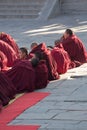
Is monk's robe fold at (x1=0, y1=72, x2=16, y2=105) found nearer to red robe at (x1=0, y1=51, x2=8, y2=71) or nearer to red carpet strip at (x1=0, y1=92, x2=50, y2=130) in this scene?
red carpet strip at (x1=0, y1=92, x2=50, y2=130)

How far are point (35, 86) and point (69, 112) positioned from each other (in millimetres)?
2278

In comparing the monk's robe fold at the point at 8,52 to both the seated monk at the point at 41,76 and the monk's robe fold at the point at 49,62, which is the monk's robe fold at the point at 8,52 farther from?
the seated monk at the point at 41,76

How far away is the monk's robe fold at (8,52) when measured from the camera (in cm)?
1525

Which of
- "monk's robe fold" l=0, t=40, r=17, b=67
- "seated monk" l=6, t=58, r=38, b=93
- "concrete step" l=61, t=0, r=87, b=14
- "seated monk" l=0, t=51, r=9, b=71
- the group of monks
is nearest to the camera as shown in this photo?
the group of monks

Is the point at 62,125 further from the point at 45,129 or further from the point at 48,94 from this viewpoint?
the point at 48,94

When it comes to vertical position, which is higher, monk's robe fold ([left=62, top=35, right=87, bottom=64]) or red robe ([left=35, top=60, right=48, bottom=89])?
monk's robe fold ([left=62, top=35, right=87, bottom=64])

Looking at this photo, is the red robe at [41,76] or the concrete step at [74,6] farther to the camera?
the concrete step at [74,6]

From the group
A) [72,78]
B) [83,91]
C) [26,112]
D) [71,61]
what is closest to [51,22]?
[71,61]

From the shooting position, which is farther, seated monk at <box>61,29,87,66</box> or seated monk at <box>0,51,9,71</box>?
seated monk at <box>61,29,87,66</box>

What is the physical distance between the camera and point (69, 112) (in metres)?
11.0

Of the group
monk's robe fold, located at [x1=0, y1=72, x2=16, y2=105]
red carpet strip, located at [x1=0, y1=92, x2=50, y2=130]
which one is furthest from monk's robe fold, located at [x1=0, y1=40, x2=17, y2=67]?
monk's robe fold, located at [x1=0, y1=72, x2=16, y2=105]

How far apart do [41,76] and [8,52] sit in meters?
2.27

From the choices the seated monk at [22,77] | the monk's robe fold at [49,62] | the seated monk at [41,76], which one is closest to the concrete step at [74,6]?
the monk's robe fold at [49,62]

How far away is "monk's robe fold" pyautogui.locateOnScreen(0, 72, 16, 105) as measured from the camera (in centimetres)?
1177
